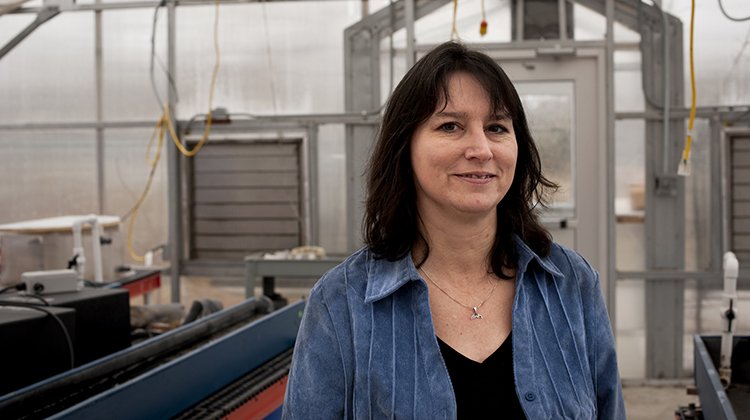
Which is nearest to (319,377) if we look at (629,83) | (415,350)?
(415,350)

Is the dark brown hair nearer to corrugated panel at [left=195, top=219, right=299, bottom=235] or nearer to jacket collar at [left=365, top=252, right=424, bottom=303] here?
jacket collar at [left=365, top=252, right=424, bottom=303]

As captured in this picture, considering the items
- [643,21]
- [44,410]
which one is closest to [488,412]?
[44,410]

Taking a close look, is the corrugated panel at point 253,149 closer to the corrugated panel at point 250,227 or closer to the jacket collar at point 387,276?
the corrugated panel at point 250,227

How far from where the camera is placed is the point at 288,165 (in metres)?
4.86

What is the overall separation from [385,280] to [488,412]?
0.83 ft

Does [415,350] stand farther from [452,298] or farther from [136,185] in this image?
[136,185]

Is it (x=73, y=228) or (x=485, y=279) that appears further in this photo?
(x=73, y=228)

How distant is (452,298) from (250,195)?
376 centimetres

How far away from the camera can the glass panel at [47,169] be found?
5.06 metres

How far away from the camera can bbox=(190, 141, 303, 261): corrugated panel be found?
4.86m

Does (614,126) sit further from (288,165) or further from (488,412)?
(488,412)

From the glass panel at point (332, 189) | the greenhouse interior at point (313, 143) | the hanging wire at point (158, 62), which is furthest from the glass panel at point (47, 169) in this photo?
the glass panel at point (332, 189)

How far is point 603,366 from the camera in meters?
1.21

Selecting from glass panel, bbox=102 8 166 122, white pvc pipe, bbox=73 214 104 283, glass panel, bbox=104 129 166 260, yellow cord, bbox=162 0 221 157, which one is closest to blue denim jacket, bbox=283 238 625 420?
white pvc pipe, bbox=73 214 104 283
